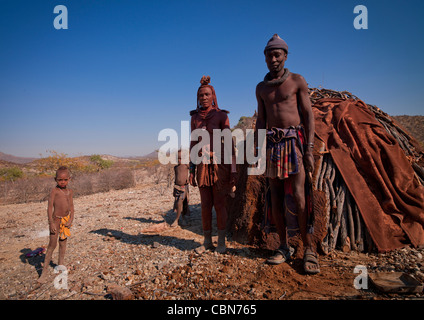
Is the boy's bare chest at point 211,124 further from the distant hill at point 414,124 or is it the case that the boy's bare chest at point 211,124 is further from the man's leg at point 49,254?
the distant hill at point 414,124

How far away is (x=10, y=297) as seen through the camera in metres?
2.53

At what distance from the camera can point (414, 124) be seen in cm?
2002

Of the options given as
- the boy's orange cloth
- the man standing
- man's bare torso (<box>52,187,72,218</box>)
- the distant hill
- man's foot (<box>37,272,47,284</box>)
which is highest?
the distant hill

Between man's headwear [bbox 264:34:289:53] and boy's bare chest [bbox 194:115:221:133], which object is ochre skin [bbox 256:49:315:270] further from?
boy's bare chest [bbox 194:115:221:133]

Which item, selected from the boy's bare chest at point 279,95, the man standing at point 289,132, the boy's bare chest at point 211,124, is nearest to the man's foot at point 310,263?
the man standing at point 289,132

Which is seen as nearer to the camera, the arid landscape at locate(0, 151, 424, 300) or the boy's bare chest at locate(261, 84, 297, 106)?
the arid landscape at locate(0, 151, 424, 300)

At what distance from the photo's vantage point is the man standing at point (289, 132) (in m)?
2.63

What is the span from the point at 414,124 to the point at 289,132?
2400 cm

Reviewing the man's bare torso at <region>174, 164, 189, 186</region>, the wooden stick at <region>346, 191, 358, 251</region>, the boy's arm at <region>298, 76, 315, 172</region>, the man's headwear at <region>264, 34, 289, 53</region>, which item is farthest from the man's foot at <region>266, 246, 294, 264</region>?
the man's bare torso at <region>174, 164, 189, 186</region>

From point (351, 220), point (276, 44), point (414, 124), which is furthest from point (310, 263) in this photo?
point (414, 124)

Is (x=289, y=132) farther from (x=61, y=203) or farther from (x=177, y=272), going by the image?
(x=61, y=203)

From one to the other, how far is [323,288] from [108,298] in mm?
2124

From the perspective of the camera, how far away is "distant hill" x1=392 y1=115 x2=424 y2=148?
59.1 feet
